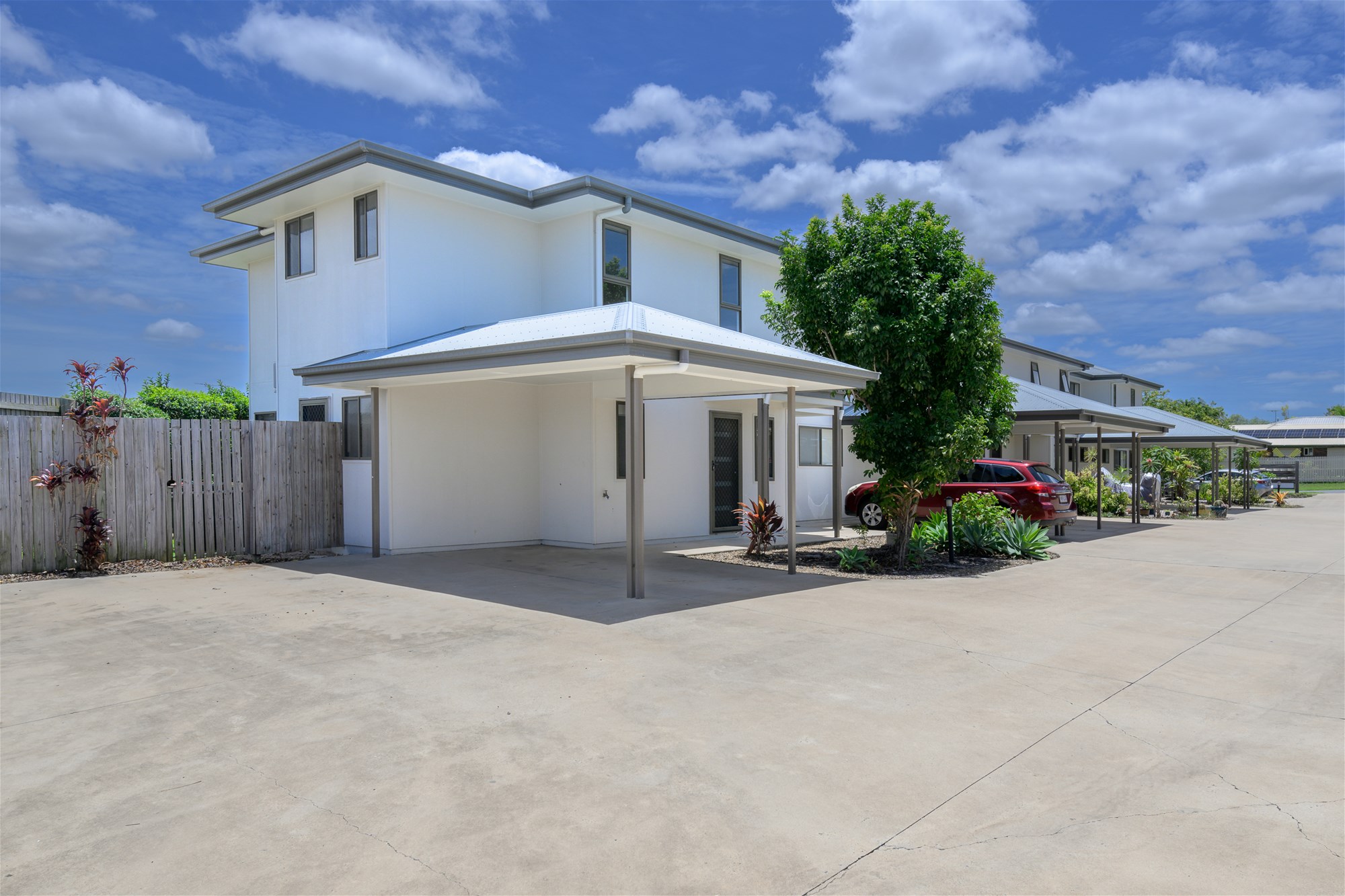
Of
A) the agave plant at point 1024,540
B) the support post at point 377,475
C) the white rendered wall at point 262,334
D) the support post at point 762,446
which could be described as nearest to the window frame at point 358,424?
the support post at point 377,475

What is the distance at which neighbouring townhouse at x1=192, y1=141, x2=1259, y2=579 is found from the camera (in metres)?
12.5

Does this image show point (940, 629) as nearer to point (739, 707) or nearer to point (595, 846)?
point (739, 707)

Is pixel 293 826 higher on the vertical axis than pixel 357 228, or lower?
lower

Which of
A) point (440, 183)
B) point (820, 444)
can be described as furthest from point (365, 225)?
point (820, 444)

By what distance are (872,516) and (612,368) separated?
1059cm

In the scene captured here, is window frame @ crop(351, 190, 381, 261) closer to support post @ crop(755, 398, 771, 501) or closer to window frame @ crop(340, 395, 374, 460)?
window frame @ crop(340, 395, 374, 460)

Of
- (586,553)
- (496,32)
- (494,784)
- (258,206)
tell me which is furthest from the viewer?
(258,206)

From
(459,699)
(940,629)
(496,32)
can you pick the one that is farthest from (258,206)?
(940,629)

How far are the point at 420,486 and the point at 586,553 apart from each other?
292 cm

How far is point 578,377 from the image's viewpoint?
1378 centimetres

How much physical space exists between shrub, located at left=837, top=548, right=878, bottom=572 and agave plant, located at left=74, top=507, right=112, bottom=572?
1042 centimetres

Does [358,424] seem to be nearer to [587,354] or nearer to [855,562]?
[587,354]

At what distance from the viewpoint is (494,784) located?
4.14 meters

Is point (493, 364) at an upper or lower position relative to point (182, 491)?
upper
